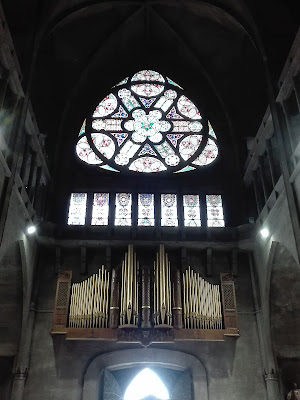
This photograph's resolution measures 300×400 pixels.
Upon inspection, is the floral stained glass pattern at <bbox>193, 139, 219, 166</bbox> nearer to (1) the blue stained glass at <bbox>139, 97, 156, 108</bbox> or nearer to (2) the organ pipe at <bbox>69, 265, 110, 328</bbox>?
(1) the blue stained glass at <bbox>139, 97, 156, 108</bbox>

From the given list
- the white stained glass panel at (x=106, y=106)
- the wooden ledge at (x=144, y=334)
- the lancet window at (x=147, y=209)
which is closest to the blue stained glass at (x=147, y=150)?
the lancet window at (x=147, y=209)

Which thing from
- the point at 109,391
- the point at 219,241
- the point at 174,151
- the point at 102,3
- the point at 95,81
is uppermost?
the point at 102,3

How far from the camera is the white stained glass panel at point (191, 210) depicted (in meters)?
14.9

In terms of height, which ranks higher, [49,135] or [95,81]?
[95,81]

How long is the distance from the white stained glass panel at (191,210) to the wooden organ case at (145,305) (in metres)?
2.14

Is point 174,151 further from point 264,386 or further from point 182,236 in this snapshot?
point 264,386

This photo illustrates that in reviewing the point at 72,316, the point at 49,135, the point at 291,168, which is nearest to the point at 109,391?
the point at 72,316

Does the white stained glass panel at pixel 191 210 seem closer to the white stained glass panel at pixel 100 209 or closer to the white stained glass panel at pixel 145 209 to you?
the white stained glass panel at pixel 145 209

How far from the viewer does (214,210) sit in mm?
15242

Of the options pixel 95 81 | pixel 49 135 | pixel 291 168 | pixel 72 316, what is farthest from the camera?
pixel 95 81

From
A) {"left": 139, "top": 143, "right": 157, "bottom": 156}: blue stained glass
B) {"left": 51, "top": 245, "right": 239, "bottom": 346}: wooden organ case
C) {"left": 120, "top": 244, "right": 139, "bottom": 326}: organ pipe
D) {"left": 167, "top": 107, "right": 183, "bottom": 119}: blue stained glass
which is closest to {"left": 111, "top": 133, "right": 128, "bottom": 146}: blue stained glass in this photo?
{"left": 139, "top": 143, "right": 157, "bottom": 156}: blue stained glass

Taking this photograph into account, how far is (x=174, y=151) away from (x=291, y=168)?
21.1ft

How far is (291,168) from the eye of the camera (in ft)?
35.6

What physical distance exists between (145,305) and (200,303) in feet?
5.20
